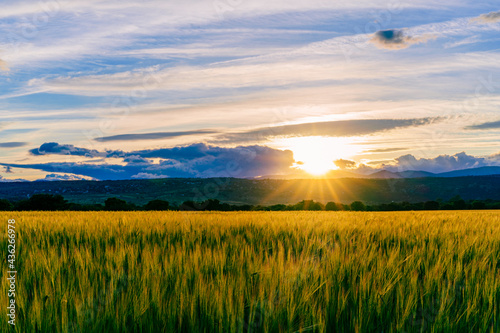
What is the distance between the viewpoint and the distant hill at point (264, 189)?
130 metres

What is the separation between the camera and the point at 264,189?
149 meters

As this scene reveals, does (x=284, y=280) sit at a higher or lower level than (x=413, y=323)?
higher

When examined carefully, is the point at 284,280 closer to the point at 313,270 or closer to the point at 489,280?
the point at 313,270

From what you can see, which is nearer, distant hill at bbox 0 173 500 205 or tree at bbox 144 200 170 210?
tree at bbox 144 200 170 210

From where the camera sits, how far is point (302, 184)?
16975cm

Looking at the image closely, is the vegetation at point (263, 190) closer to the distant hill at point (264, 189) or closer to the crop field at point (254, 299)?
the distant hill at point (264, 189)

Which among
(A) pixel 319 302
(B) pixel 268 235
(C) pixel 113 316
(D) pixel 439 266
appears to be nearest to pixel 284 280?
(A) pixel 319 302

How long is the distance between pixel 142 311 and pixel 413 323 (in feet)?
5.92

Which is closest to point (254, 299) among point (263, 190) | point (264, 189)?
point (263, 190)

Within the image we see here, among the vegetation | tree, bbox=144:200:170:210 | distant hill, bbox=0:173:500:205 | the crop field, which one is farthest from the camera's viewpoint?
distant hill, bbox=0:173:500:205

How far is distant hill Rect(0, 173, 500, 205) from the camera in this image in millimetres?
130000

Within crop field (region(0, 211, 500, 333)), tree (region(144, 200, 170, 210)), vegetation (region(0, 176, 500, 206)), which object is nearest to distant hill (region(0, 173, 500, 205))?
vegetation (region(0, 176, 500, 206))

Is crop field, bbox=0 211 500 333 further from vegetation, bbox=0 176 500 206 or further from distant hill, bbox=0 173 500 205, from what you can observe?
distant hill, bbox=0 173 500 205

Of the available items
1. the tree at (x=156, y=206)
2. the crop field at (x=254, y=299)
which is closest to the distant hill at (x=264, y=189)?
the tree at (x=156, y=206)
